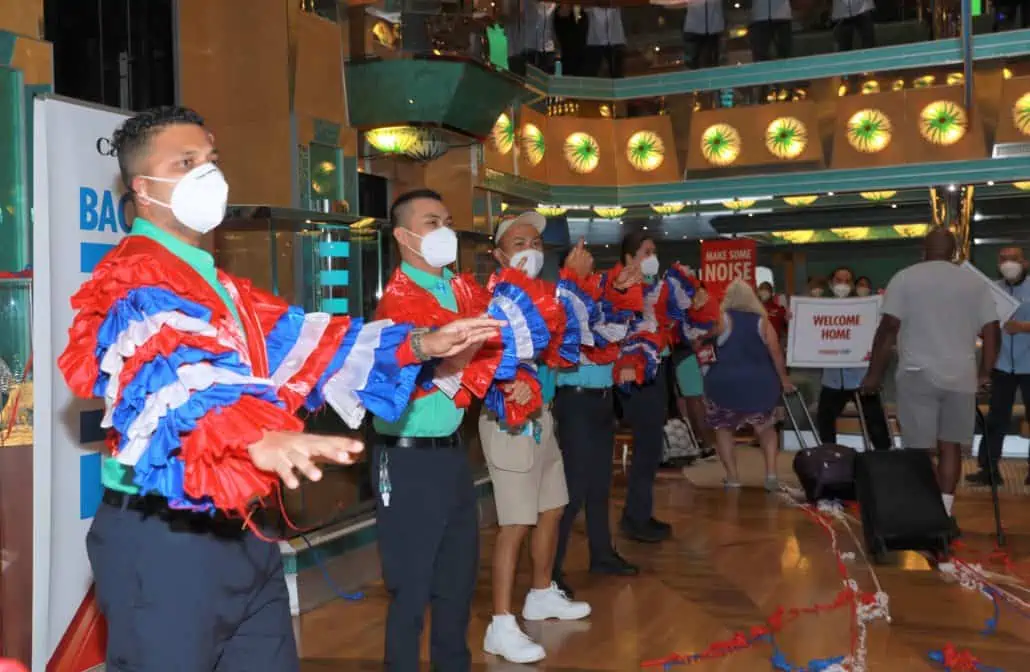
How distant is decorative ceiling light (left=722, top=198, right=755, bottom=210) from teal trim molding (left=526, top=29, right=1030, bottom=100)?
3.61 feet

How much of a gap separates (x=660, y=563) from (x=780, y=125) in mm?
6243

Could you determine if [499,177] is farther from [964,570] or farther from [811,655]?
[811,655]

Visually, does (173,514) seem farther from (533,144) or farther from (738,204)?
(738,204)

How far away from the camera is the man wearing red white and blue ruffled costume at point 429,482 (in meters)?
2.96

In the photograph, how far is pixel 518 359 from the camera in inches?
131

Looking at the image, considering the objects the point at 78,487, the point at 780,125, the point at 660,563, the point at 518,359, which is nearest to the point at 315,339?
the point at 518,359

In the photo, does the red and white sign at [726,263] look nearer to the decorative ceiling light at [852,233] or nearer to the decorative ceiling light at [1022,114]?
the decorative ceiling light at [852,233]

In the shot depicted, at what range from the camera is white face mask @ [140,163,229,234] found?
6.79 ft

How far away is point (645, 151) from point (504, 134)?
2143 mm

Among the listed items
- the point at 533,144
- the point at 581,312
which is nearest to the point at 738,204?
the point at 533,144

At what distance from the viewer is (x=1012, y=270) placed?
745 centimetres

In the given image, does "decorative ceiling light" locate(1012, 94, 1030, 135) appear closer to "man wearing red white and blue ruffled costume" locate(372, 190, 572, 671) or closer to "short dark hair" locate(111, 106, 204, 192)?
"man wearing red white and blue ruffled costume" locate(372, 190, 572, 671)

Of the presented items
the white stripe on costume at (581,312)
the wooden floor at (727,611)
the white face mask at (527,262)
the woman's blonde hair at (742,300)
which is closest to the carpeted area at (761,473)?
the wooden floor at (727,611)

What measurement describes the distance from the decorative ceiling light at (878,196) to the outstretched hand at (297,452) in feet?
31.2
